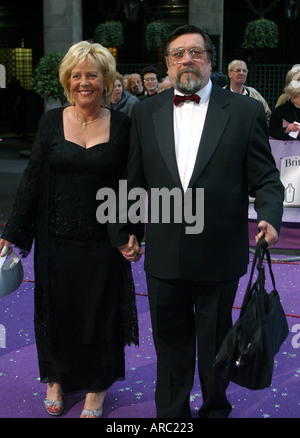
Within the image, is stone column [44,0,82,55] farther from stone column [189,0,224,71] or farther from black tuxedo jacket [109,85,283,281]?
black tuxedo jacket [109,85,283,281]

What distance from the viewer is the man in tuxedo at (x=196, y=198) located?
8.95ft

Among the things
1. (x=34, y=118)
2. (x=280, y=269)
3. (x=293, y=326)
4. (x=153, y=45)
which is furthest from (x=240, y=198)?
(x=34, y=118)

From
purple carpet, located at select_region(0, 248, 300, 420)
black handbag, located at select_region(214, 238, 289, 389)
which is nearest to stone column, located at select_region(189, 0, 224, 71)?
purple carpet, located at select_region(0, 248, 300, 420)

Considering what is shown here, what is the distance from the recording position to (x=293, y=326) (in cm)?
448

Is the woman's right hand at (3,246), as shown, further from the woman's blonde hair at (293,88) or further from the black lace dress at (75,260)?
the woman's blonde hair at (293,88)

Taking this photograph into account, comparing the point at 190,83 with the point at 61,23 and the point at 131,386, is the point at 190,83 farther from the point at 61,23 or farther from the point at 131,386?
the point at 61,23

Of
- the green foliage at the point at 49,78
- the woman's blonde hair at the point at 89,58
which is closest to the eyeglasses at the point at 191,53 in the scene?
the woman's blonde hair at the point at 89,58

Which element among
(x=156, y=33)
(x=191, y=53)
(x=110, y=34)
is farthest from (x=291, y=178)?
(x=110, y=34)

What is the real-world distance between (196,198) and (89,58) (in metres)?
0.94

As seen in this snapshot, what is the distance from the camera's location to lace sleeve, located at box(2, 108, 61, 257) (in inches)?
124

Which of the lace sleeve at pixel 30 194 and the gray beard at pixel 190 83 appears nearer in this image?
the gray beard at pixel 190 83

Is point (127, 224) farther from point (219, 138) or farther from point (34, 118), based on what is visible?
point (34, 118)

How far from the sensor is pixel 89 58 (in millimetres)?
3059

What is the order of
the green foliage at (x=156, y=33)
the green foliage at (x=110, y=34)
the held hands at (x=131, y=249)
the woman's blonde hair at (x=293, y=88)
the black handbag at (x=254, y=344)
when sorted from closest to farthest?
the black handbag at (x=254, y=344)
the held hands at (x=131, y=249)
the woman's blonde hair at (x=293, y=88)
the green foliage at (x=156, y=33)
the green foliage at (x=110, y=34)
